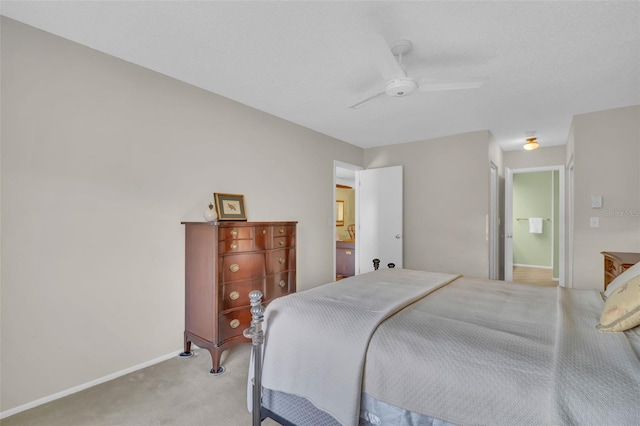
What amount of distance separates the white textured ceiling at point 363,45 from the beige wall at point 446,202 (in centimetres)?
106

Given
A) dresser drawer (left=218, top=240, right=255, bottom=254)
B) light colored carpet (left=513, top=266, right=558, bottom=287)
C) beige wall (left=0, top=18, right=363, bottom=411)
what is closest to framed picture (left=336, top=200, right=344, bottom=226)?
light colored carpet (left=513, top=266, right=558, bottom=287)

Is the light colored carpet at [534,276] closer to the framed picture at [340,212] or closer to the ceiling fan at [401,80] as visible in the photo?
the framed picture at [340,212]

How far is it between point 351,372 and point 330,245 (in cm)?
319

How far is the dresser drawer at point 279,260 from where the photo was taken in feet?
9.49

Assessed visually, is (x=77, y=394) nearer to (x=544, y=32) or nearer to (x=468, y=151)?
(x=544, y=32)

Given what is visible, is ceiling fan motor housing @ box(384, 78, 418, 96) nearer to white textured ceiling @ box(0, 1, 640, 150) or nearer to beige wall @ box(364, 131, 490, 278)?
white textured ceiling @ box(0, 1, 640, 150)

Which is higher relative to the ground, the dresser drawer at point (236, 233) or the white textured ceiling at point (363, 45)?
the white textured ceiling at point (363, 45)

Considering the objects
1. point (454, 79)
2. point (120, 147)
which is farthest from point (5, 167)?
point (454, 79)

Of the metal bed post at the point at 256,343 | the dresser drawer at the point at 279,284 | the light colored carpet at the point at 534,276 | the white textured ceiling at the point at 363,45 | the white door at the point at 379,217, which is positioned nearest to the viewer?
the metal bed post at the point at 256,343

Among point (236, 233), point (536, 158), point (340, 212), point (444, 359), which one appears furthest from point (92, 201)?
point (340, 212)

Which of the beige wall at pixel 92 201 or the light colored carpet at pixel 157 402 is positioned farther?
the beige wall at pixel 92 201

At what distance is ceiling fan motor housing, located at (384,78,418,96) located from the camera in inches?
83.0

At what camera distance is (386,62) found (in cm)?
194

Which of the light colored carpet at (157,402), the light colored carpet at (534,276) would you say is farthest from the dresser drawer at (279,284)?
the light colored carpet at (534,276)
